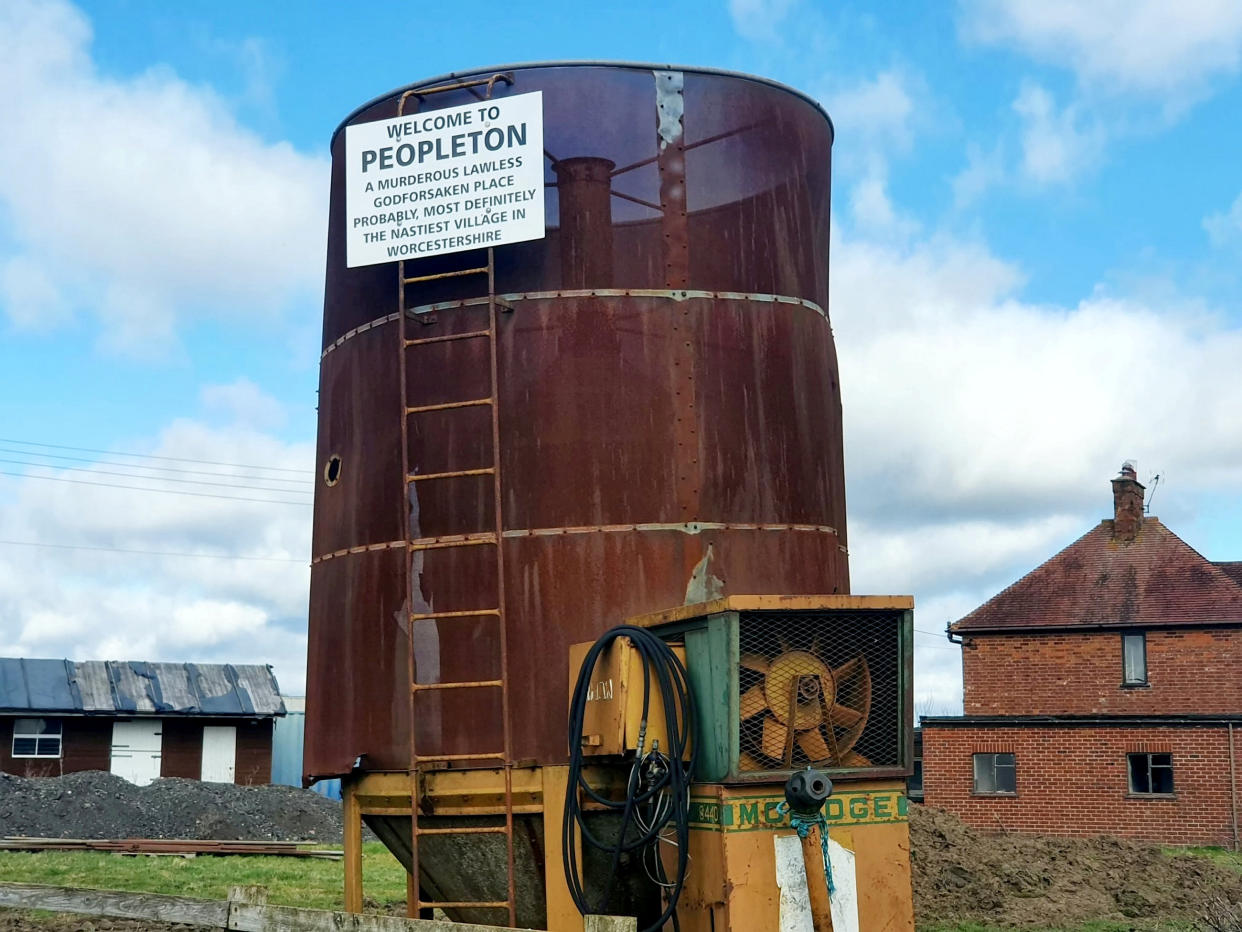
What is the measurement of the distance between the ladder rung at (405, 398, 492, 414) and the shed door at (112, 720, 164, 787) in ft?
121

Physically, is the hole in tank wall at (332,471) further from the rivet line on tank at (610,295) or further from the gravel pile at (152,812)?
the gravel pile at (152,812)

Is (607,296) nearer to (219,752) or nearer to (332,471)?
(332,471)

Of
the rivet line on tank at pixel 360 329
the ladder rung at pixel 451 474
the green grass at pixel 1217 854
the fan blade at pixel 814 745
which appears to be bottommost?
the green grass at pixel 1217 854

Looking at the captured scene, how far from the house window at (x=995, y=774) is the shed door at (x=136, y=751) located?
80.6 ft

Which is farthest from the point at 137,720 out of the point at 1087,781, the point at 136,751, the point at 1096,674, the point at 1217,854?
the point at 1217,854

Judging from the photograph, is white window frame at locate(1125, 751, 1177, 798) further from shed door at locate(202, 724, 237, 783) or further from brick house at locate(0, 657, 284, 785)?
shed door at locate(202, 724, 237, 783)

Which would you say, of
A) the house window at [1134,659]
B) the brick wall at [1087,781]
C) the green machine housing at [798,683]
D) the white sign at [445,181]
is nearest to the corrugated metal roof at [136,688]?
the brick wall at [1087,781]

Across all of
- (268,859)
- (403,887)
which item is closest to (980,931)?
(403,887)

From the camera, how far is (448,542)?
10.7 meters

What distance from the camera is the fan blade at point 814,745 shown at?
361 inches

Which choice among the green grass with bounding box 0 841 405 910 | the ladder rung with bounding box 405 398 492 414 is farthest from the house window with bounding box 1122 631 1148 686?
the ladder rung with bounding box 405 398 492 414

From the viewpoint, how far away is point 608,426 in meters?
10.6

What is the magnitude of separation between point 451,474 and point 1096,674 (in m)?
29.2

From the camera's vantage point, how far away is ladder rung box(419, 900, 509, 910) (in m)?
10.3
